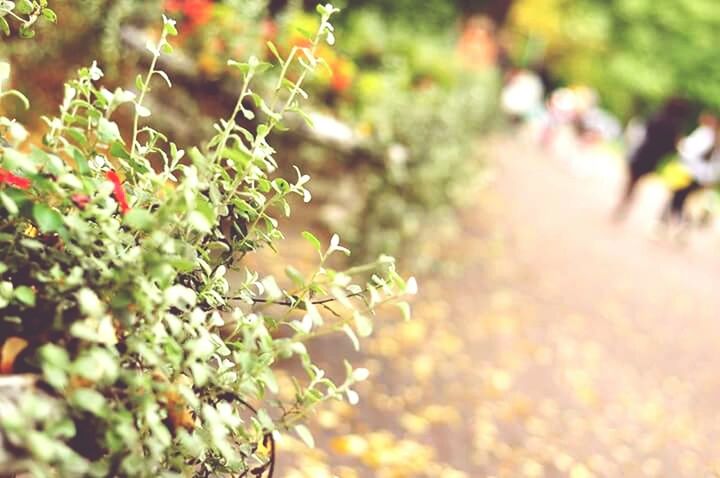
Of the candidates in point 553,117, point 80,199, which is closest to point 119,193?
point 80,199

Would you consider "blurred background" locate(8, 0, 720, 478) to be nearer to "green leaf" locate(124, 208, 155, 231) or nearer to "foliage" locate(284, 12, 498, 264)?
"foliage" locate(284, 12, 498, 264)

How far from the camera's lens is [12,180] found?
1806mm

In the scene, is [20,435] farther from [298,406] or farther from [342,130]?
[342,130]

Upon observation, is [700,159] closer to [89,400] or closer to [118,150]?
[118,150]

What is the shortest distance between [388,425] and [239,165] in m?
3.21

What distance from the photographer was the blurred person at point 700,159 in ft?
43.0

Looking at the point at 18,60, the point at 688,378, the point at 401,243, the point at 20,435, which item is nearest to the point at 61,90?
the point at 18,60

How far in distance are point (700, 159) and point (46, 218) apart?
515 inches

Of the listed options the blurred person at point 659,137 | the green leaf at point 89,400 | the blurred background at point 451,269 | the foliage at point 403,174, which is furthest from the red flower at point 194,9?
the blurred person at point 659,137

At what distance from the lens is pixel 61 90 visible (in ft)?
19.1

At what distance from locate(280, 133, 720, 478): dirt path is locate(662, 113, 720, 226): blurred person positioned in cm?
176

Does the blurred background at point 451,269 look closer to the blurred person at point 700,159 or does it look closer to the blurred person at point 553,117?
the blurred person at point 700,159

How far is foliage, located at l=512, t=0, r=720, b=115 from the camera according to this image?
2717 cm

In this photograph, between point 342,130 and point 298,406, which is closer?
point 298,406
